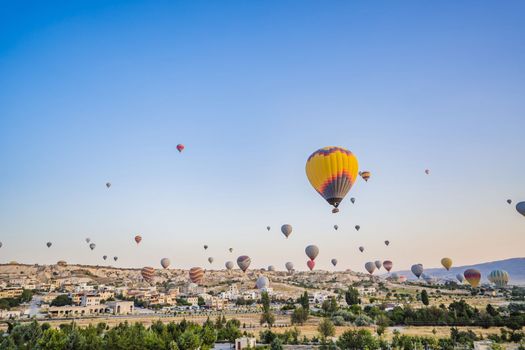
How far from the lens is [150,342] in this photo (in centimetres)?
2811

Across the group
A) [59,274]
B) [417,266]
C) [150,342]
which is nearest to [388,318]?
[417,266]

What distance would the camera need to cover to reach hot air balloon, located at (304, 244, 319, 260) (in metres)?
55.5

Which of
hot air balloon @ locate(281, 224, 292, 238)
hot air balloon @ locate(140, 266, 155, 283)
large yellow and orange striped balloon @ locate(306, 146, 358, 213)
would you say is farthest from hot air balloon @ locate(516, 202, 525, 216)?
hot air balloon @ locate(140, 266, 155, 283)

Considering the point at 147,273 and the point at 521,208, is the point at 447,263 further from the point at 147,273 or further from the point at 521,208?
the point at 147,273

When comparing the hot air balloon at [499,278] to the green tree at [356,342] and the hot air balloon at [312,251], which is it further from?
the green tree at [356,342]

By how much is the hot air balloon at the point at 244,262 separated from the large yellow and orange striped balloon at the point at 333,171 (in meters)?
37.7

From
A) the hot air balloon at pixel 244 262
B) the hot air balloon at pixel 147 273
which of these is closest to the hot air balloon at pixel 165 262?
the hot air balloon at pixel 147 273

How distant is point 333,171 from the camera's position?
30.1 meters

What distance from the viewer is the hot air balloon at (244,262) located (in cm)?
6631

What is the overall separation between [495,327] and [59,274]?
162336 mm

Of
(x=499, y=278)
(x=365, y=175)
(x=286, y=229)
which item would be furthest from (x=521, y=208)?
(x=499, y=278)

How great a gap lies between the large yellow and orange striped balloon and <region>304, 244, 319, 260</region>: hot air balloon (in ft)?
82.6

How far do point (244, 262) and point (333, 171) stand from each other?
1583 inches

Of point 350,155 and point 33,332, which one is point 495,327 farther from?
point 33,332
